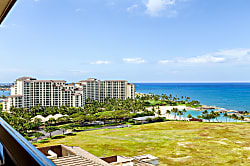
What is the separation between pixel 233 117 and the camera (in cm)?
1099

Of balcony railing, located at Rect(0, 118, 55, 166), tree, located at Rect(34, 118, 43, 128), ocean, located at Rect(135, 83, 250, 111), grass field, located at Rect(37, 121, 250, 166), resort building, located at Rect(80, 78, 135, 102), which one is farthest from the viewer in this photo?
resort building, located at Rect(80, 78, 135, 102)

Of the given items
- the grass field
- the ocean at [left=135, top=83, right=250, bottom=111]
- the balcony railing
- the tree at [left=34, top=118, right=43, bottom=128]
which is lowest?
the grass field

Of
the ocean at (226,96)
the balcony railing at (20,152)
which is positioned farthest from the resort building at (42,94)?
the balcony railing at (20,152)

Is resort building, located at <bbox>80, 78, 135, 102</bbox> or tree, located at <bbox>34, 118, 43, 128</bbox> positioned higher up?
resort building, located at <bbox>80, 78, 135, 102</bbox>

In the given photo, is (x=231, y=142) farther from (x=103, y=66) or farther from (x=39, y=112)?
(x=103, y=66)

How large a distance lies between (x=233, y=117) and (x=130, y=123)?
17.9 ft

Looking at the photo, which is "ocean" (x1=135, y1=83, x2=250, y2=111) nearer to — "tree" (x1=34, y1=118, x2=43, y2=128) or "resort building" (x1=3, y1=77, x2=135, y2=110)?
"tree" (x1=34, y1=118, x2=43, y2=128)

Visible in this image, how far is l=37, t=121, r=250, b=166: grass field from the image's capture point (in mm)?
6879

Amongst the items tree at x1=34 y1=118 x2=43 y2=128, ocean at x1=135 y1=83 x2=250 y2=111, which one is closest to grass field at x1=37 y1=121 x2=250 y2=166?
tree at x1=34 y1=118 x2=43 y2=128

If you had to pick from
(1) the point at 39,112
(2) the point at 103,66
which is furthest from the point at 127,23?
(2) the point at 103,66

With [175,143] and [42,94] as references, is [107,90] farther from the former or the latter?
[175,143]

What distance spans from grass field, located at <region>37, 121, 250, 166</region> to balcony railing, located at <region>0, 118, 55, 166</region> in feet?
21.1

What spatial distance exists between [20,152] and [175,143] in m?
8.54

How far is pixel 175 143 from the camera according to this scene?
26.9 feet
